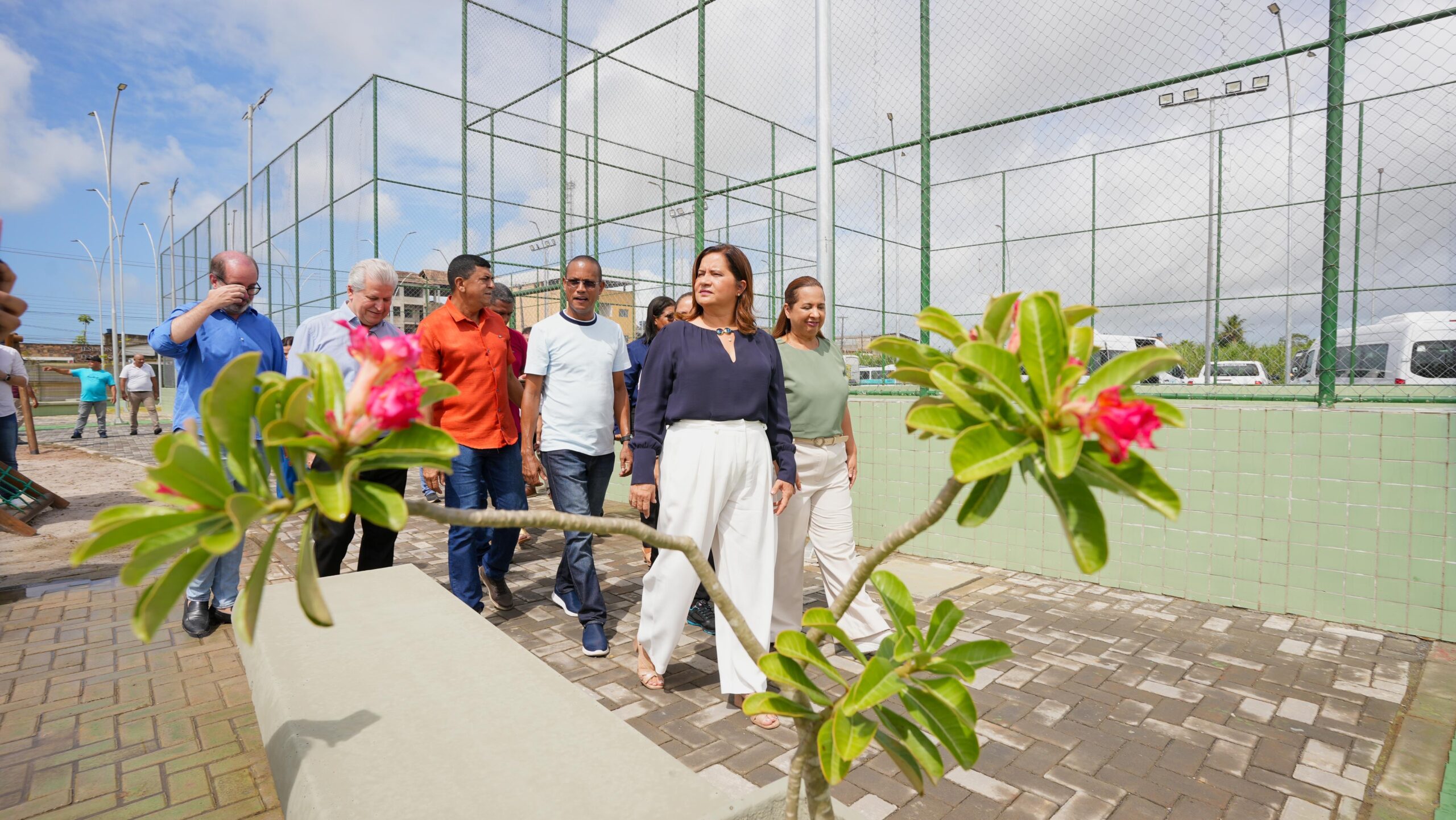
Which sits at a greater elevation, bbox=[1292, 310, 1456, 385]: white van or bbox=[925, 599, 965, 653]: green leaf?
bbox=[1292, 310, 1456, 385]: white van

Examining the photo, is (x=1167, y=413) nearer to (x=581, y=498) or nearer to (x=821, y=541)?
(x=821, y=541)

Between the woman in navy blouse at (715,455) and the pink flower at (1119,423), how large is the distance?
230 centimetres

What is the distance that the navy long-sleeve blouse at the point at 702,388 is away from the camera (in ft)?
9.77

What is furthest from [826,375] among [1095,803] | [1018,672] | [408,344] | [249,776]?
[408,344]

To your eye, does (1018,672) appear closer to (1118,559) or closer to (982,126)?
(1118,559)

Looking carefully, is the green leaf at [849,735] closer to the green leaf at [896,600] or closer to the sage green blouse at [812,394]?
the green leaf at [896,600]

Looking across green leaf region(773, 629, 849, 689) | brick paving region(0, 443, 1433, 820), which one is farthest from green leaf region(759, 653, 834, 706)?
brick paving region(0, 443, 1433, 820)

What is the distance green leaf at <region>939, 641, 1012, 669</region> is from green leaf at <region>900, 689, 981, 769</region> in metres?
0.06

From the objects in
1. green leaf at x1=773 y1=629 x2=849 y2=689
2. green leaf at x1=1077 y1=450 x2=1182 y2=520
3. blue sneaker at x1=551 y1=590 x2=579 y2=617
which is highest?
green leaf at x1=1077 y1=450 x2=1182 y2=520

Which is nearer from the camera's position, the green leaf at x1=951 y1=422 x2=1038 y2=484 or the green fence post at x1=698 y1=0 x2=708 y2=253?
the green leaf at x1=951 y1=422 x2=1038 y2=484

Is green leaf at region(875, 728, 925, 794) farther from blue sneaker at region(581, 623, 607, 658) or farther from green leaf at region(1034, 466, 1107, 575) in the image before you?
blue sneaker at region(581, 623, 607, 658)

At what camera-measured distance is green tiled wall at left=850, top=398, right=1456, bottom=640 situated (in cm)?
378

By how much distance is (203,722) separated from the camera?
114 inches

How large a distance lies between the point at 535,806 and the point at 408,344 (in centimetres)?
98
